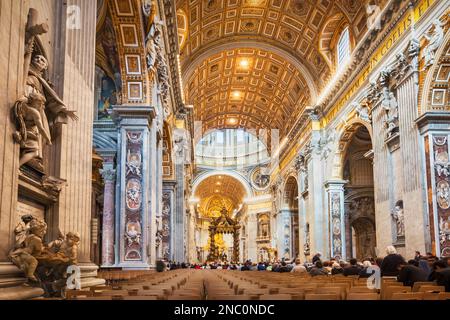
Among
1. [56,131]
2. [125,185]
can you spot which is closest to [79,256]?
[56,131]

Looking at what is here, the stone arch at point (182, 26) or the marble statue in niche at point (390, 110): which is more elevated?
the stone arch at point (182, 26)

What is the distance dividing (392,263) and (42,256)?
5.90 metres

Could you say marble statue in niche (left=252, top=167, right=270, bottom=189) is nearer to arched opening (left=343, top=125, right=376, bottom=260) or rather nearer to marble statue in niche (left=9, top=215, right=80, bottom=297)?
arched opening (left=343, top=125, right=376, bottom=260)

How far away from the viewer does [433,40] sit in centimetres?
1255

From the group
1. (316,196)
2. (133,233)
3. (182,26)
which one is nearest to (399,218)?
(133,233)

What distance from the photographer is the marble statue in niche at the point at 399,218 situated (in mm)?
14469

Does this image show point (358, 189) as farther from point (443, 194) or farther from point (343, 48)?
point (443, 194)

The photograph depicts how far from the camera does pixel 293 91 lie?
29312 mm

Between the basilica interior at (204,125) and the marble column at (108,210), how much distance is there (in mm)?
42

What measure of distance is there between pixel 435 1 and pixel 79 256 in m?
10.5

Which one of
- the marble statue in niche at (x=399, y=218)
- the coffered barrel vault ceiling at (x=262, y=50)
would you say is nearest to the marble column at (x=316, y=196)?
the coffered barrel vault ceiling at (x=262, y=50)

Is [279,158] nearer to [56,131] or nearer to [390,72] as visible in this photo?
[390,72]

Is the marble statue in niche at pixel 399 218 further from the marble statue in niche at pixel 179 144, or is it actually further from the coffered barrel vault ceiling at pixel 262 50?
the marble statue in niche at pixel 179 144

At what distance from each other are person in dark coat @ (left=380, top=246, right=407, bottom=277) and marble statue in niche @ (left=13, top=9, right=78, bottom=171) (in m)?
5.76
